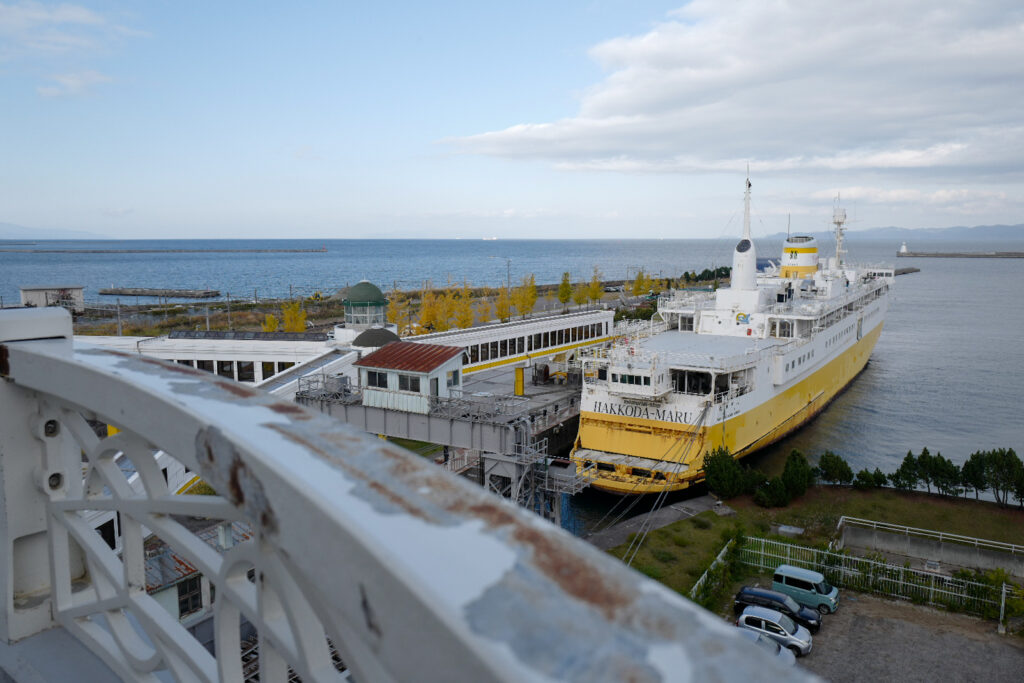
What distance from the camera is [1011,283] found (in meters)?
137

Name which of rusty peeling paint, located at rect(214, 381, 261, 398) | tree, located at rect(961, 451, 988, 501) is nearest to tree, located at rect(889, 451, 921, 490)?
tree, located at rect(961, 451, 988, 501)

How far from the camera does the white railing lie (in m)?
19.2

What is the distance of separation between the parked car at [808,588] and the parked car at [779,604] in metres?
0.23

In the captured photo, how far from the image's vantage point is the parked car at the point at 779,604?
1561 cm

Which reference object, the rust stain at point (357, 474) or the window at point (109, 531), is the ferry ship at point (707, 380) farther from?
the rust stain at point (357, 474)

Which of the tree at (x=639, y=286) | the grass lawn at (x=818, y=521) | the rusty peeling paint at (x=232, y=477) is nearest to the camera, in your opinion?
the rusty peeling paint at (x=232, y=477)

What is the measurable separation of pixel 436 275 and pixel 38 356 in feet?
567

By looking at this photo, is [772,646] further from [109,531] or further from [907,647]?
[109,531]

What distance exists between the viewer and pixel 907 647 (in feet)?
48.5

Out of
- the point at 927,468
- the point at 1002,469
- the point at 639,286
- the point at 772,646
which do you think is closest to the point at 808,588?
the point at 772,646

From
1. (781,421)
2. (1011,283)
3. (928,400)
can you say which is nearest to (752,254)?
(781,421)

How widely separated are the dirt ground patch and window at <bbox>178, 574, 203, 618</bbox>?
12274 millimetres

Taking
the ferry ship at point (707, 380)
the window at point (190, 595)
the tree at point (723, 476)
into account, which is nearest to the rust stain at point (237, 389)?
the window at point (190, 595)

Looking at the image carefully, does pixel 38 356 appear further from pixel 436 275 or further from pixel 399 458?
pixel 436 275
